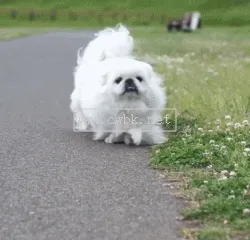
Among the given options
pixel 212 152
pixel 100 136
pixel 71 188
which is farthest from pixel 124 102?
pixel 71 188

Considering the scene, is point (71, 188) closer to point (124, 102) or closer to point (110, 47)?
point (124, 102)

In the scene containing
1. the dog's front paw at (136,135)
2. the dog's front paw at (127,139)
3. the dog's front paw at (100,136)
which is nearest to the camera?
the dog's front paw at (136,135)

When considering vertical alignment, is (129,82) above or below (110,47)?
below

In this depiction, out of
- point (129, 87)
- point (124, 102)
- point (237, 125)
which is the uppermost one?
point (129, 87)

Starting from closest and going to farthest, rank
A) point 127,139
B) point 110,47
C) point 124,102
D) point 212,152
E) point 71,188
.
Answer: point 71,188
point 212,152
point 124,102
point 127,139
point 110,47

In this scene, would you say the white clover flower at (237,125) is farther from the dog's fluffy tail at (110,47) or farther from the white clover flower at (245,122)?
the dog's fluffy tail at (110,47)

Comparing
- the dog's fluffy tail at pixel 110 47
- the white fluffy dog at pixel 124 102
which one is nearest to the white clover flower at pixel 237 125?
the white fluffy dog at pixel 124 102

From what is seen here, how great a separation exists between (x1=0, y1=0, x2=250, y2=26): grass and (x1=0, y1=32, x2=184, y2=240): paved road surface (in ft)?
193

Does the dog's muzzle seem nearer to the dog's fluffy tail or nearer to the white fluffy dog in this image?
the white fluffy dog

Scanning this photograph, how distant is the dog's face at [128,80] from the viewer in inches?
307

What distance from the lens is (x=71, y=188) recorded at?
613 cm

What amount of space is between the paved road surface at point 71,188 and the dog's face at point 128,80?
57 cm

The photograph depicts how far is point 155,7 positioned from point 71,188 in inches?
3051

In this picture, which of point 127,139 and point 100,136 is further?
point 100,136
